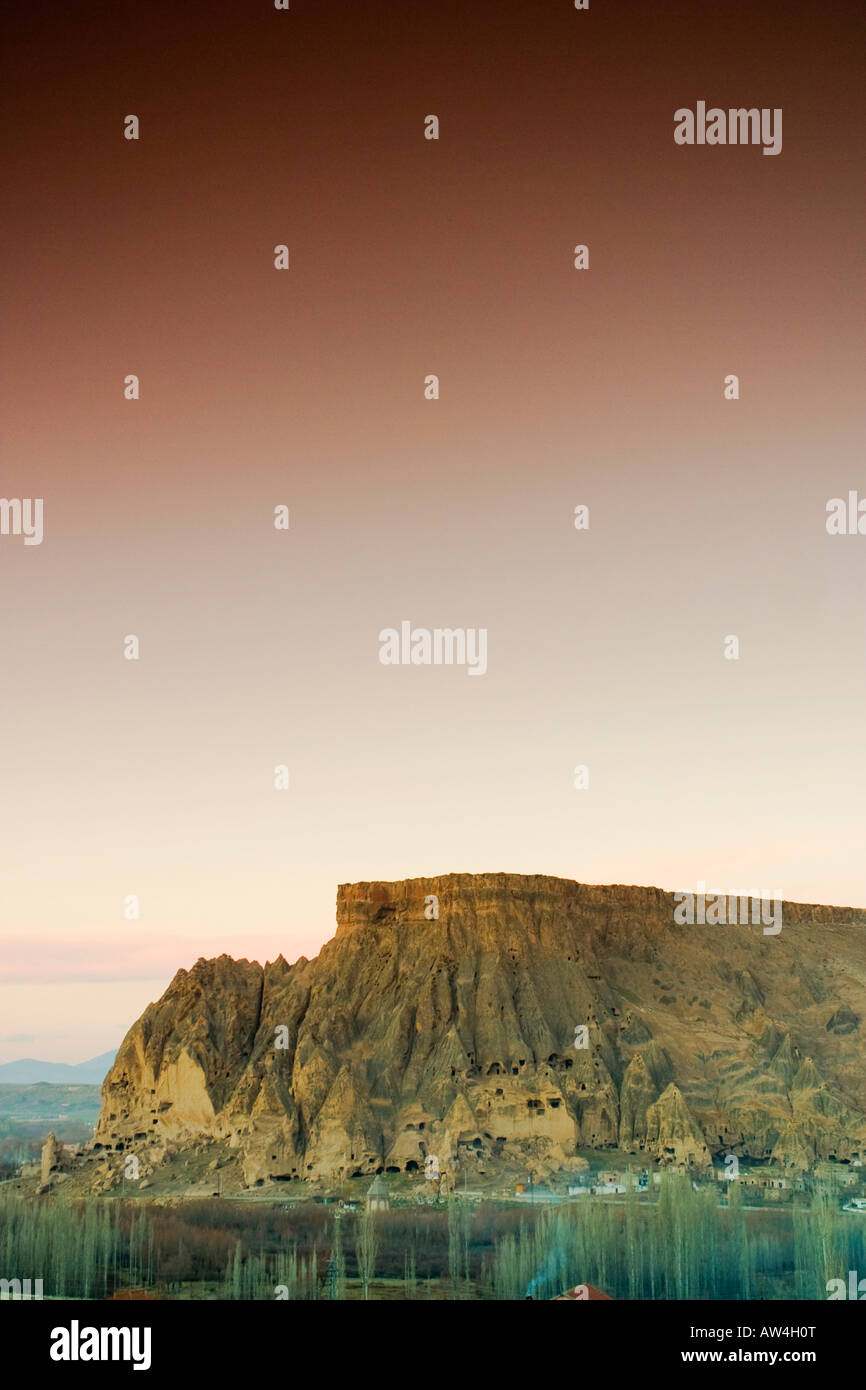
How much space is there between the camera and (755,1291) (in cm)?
8000

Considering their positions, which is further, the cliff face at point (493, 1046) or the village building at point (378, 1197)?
the cliff face at point (493, 1046)

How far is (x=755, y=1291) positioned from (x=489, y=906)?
118 ft

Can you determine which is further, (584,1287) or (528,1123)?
(528,1123)

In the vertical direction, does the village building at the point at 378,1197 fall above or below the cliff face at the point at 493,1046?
below

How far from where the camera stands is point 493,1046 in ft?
330

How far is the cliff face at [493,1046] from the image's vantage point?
9475 cm

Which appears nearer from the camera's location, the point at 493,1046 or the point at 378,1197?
the point at 378,1197

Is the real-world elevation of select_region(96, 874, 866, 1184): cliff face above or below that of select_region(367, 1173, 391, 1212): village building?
above

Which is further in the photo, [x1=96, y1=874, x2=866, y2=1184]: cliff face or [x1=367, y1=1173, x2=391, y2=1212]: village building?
[x1=96, y1=874, x2=866, y2=1184]: cliff face

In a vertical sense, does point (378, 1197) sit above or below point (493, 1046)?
below

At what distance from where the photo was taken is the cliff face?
94750 millimetres
